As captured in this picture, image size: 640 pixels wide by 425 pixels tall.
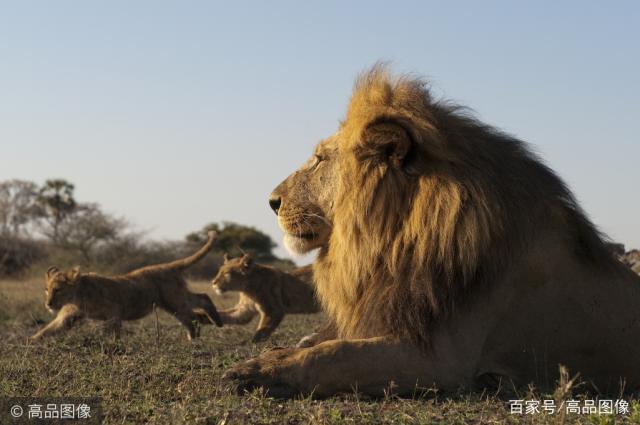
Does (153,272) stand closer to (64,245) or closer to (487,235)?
(487,235)

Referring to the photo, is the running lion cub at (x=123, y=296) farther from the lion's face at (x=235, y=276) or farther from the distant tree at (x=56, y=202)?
the distant tree at (x=56, y=202)

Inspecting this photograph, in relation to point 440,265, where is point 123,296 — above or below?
above

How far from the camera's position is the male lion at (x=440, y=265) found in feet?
11.9

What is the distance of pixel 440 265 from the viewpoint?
371 cm

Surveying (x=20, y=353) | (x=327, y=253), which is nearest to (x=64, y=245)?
(x=20, y=353)

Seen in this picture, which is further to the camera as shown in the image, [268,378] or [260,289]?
[260,289]

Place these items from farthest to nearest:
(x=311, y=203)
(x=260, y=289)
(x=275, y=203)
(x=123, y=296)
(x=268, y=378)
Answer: (x=260, y=289) → (x=123, y=296) → (x=275, y=203) → (x=311, y=203) → (x=268, y=378)

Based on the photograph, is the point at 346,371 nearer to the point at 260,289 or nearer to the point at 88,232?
the point at 260,289

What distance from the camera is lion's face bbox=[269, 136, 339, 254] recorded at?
4.23 metres

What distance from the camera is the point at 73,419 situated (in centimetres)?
342

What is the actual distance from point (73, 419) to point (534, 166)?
2.20 m

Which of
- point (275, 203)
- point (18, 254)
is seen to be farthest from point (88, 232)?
point (275, 203)

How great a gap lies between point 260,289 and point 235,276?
0.35 m

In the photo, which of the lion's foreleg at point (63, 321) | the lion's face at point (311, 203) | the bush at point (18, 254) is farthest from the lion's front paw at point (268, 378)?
the bush at point (18, 254)
